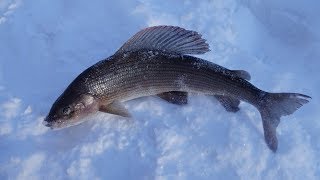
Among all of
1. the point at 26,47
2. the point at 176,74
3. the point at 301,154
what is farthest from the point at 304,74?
the point at 26,47

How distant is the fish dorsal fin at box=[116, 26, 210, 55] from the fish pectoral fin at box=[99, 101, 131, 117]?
410mm

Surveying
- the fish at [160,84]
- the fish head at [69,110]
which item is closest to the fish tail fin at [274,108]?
the fish at [160,84]

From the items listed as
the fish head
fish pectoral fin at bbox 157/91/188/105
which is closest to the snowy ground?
fish pectoral fin at bbox 157/91/188/105

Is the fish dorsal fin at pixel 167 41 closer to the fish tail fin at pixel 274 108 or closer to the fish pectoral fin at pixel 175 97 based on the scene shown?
the fish pectoral fin at pixel 175 97

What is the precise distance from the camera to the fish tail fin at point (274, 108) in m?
3.55

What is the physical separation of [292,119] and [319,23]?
1.61m

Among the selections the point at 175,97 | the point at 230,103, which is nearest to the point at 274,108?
the point at 230,103

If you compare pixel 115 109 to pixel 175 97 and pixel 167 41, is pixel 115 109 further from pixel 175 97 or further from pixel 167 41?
pixel 167 41

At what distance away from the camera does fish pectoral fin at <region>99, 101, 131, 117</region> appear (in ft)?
11.6

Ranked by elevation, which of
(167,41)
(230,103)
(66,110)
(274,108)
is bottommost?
(66,110)

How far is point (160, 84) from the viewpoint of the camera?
3742 mm

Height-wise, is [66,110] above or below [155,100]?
below

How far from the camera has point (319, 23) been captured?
511 cm

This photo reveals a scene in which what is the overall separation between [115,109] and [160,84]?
1.41 ft
